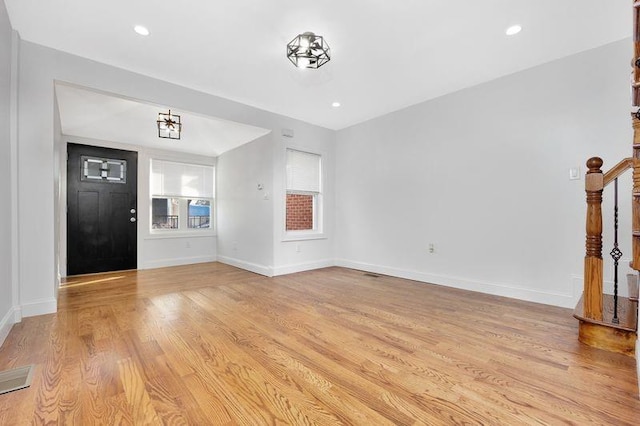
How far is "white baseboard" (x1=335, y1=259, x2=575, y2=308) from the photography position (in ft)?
9.53

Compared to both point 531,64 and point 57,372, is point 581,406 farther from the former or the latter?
point 531,64

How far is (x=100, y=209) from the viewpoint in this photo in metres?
4.91

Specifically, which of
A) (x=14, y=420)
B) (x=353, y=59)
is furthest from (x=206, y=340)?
(x=353, y=59)

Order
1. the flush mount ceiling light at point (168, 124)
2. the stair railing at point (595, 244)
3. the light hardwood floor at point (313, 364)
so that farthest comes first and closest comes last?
the flush mount ceiling light at point (168, 124) < the stair railing at point (595, 244) < the light hardwood floor at point (313, 364)

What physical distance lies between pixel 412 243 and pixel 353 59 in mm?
2577

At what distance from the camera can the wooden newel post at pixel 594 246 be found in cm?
205

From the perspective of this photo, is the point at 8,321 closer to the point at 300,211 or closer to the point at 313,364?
the point at 313,364

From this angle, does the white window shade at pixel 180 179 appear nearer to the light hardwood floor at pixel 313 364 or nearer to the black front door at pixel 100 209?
the black front door at pixel 100 209

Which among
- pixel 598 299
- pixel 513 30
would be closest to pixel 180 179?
pixel 513 30

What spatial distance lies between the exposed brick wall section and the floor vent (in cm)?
373

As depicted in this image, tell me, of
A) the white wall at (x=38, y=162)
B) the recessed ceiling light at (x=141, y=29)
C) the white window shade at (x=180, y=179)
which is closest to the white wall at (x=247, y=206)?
the white window shade at (x=180, y=179)

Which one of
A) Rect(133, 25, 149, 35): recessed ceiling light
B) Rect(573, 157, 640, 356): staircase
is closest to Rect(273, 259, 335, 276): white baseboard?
Rect(133, 25, 149, 35): recessed ceiling light

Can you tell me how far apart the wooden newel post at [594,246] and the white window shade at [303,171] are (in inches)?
144

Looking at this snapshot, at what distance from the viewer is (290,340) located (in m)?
2.14
